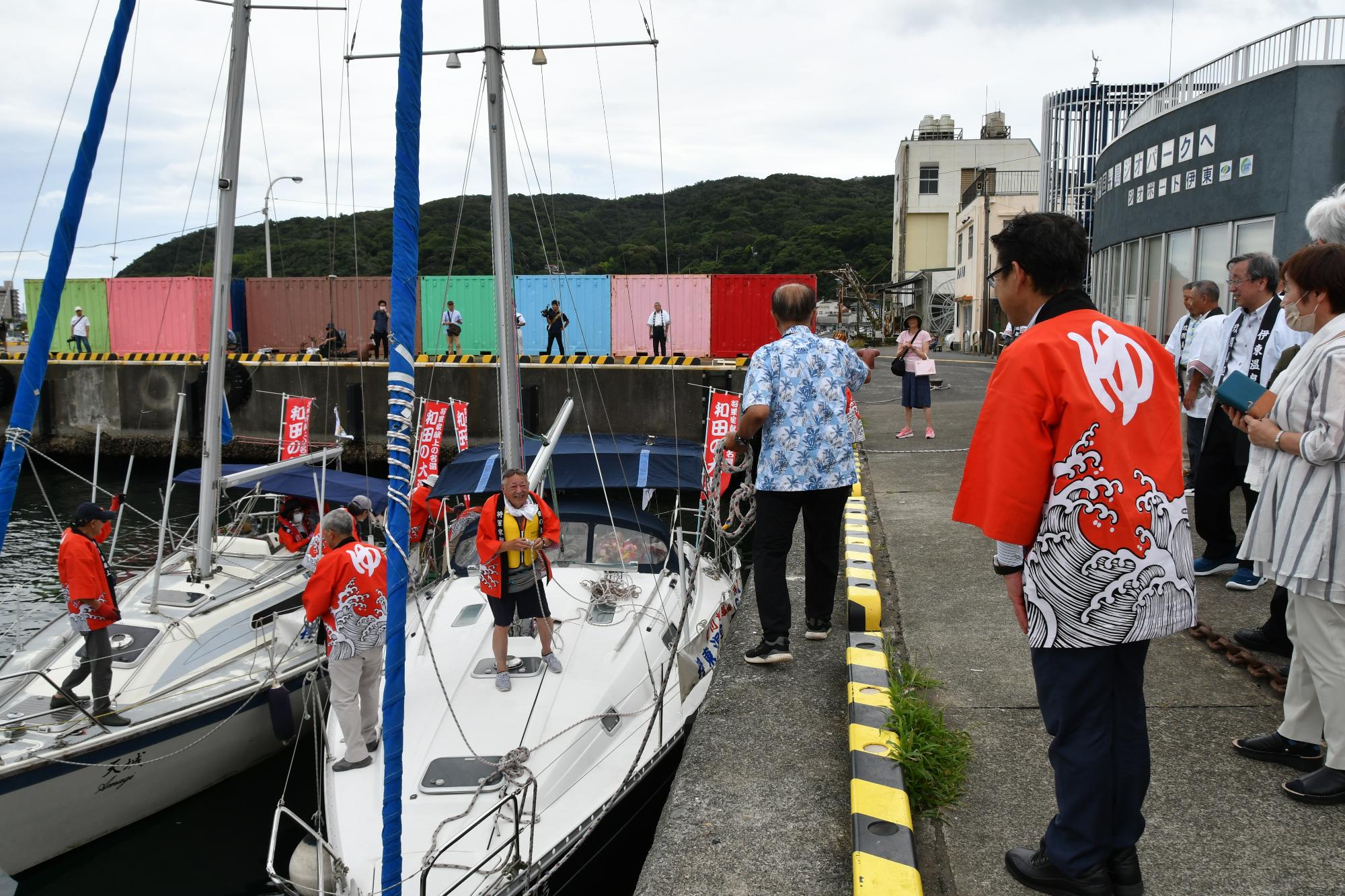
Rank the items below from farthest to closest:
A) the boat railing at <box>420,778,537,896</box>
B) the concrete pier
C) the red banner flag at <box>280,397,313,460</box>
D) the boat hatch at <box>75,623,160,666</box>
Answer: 1. the red banner flag at <box>280,397,313,460</box>
2. the boat hatch at <box>75,623,160,666</box>
3. the boat railing at <box>420,778,537,896</box>
4. the concrete pier

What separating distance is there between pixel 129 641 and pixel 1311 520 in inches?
316

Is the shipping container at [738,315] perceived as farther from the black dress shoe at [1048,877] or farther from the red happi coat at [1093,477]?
the red happi coat at [1093,477]

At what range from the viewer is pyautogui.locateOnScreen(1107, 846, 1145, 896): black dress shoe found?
2.49 meters

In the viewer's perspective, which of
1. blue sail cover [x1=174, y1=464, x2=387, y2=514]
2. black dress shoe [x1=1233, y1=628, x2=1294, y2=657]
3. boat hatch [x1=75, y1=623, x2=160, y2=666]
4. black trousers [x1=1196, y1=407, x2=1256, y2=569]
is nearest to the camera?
black dress shoe [x1=1233, y1=628, x2=1294, y2=657]

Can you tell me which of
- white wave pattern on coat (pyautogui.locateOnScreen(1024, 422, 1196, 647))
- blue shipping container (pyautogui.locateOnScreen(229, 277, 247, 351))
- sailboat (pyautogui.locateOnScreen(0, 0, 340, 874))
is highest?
blue shipping container (pyautogui.locateOnScreen(229, 277, 247, 351))

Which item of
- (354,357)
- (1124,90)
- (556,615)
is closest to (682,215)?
(1124,90)

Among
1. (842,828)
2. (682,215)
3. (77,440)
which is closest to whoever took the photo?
(842,828)

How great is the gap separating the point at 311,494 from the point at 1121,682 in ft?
30.7

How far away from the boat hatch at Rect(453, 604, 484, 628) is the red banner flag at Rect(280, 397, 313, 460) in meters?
9.28

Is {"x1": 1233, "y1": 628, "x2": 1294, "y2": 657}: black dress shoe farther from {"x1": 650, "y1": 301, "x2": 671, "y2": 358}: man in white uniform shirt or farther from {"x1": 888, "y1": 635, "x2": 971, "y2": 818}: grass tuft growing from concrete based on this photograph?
{"x1": 650, "y1": 301, "x2": 671, "y2": 358}: man in white uniform shirt

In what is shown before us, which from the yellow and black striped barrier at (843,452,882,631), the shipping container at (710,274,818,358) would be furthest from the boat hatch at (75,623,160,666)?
the shipping container at (710,274,818,358)

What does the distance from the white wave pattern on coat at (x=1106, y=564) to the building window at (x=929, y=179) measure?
54510 mm

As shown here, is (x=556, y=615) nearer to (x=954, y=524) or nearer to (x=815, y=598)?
(x=815, y=598)

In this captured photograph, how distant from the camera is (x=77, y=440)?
24781 millimetres
